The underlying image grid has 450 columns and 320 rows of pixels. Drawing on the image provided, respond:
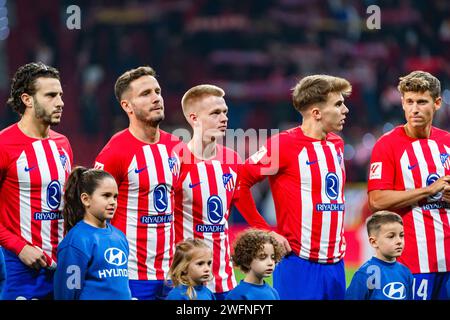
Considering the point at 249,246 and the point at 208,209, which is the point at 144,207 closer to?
the point at 208,209

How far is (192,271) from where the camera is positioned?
209 inches

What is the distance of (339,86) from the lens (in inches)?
237

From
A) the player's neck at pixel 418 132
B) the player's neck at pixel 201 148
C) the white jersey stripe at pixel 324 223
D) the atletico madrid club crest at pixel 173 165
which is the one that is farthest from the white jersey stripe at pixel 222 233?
the player's neck at pixel 418 132

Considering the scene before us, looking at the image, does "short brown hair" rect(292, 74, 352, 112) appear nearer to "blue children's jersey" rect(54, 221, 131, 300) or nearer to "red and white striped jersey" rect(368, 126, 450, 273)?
"red and white striped jersey" rect(368, 126, 450, 273)

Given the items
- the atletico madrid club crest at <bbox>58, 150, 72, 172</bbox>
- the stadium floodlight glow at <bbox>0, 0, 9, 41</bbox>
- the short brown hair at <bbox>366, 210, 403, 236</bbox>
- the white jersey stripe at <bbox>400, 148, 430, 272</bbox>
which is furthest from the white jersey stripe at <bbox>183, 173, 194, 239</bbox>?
the stadium floodlight glow at <bbox>0, 0, 9, 41</bbox>

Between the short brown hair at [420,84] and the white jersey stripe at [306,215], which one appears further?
the short brown hair at [420,84]

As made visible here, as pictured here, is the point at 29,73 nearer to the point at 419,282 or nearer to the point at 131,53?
the point at 419,282

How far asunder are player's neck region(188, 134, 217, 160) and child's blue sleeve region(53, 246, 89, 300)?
3.77 ft

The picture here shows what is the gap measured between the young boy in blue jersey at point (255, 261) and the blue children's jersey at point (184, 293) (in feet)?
0.43

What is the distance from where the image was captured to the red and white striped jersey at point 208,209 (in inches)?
230

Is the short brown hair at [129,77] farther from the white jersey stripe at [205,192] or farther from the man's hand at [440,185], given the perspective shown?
the man's hand at [440,185]

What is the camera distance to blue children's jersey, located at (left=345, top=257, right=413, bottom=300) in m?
5.64

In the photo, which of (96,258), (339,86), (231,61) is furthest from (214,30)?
(96,258)

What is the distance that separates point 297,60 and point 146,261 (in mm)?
10816
